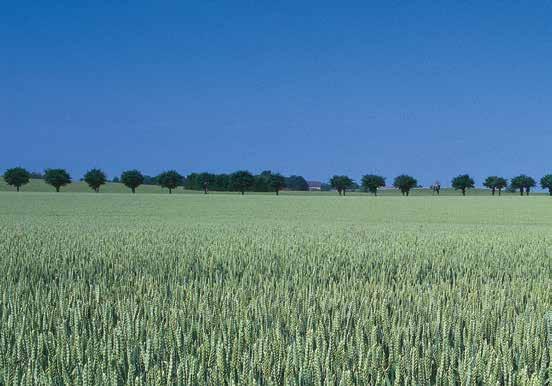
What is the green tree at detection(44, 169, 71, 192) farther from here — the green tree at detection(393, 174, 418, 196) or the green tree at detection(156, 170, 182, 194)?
the green tree at detection(393, 174, 418, 196)

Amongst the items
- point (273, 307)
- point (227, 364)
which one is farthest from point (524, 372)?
point (273, 307)

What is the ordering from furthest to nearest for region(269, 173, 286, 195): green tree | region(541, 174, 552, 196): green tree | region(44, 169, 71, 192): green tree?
region(541, 174, 552, 196): green tree < region(269, 173, 286, 195): green tree < region(44, 169, 71, 192): green tree

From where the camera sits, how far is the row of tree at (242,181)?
299 feet

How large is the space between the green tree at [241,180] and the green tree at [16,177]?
34.8m

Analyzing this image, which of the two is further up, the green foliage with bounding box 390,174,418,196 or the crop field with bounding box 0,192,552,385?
the green foliage with bounding box 390,174,418,196

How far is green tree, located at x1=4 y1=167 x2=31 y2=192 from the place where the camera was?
8781cm

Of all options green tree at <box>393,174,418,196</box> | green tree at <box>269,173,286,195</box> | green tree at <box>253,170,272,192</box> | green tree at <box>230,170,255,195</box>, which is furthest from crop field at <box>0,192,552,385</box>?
green tree at <box>393,174,418,196</box>

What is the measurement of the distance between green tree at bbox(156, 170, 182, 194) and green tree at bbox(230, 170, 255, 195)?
382 inches

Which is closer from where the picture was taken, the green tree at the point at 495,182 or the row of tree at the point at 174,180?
the row of tree at the point at 174,180

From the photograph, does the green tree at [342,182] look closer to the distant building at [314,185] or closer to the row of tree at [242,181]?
the row of tree at [242,181]

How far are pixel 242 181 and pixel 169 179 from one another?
13.1 metres

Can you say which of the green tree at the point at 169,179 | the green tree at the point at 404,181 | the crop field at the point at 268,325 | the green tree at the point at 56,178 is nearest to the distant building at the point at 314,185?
the green tree at the point at 404,181

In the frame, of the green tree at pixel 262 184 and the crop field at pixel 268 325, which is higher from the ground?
the green tree at pixel 262 184

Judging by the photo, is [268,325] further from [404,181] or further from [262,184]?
[404,181]
